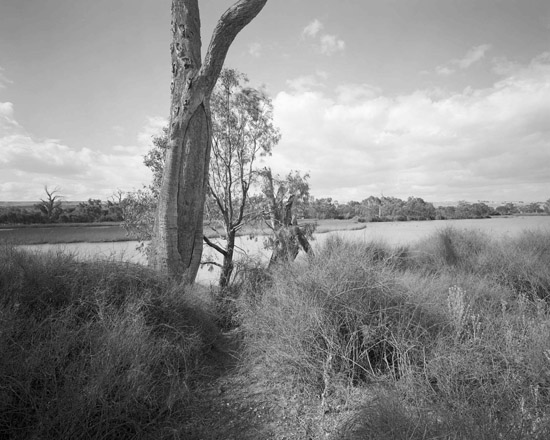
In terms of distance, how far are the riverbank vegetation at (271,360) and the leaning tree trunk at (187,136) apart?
1021 mm

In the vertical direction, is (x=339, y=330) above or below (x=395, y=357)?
above

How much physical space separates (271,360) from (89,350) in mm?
2136

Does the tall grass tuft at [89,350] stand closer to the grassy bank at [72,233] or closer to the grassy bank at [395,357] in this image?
the grassy bank at [395,357]

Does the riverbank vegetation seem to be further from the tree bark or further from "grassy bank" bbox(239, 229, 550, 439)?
the tree bark

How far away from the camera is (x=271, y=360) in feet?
11.5

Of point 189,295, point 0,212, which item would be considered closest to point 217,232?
point 189,295

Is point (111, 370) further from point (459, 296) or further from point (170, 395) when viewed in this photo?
point (459, 296)

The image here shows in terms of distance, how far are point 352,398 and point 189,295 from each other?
301 centimetres

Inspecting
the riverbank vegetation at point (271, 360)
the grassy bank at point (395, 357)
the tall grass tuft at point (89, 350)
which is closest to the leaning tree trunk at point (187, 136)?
the riverbank vegetation at point (271, 360)

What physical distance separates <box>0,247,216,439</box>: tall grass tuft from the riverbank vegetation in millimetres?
19

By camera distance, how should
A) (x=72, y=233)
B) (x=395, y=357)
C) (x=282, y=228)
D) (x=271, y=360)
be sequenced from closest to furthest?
(x=395, y=357) < (x=271, y=360) < (x=282, y=228) < (x=72, y=233)

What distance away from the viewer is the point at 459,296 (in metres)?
3.56

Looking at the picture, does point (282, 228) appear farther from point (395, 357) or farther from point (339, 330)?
point (395, 357)

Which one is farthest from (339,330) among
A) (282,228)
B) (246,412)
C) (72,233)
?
(72,233)
